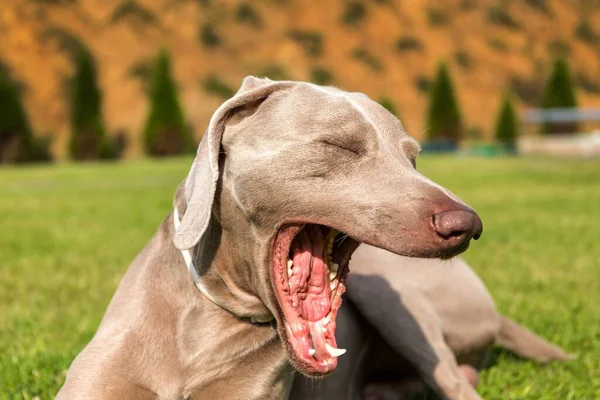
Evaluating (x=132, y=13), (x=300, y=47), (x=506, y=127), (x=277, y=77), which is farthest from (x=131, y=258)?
(x=300, y=47)

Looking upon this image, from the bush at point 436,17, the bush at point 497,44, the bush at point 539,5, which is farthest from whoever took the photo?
the bush at point 539,5

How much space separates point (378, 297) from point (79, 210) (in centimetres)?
841

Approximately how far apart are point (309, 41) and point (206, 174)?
40320mm

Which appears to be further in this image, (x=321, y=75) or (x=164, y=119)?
(x=321, y=75)

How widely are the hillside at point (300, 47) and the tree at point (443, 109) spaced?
4.54 meters

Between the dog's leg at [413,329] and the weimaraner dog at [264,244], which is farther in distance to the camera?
the dog's leg at [413,329]

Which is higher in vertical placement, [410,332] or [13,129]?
[410,332]

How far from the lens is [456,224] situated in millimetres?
1965

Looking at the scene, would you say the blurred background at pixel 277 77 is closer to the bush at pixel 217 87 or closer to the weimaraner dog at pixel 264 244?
the bush at pixel 217 87

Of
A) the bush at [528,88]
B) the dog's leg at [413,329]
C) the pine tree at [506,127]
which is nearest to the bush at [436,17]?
the bush at [528,88]

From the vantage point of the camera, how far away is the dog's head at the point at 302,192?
2160 millimetres

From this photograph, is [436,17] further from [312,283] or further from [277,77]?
→ [312,283]

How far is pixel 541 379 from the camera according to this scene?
3445 millimetres

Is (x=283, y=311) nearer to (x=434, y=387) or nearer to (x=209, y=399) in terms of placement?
(x=209, y=399)
